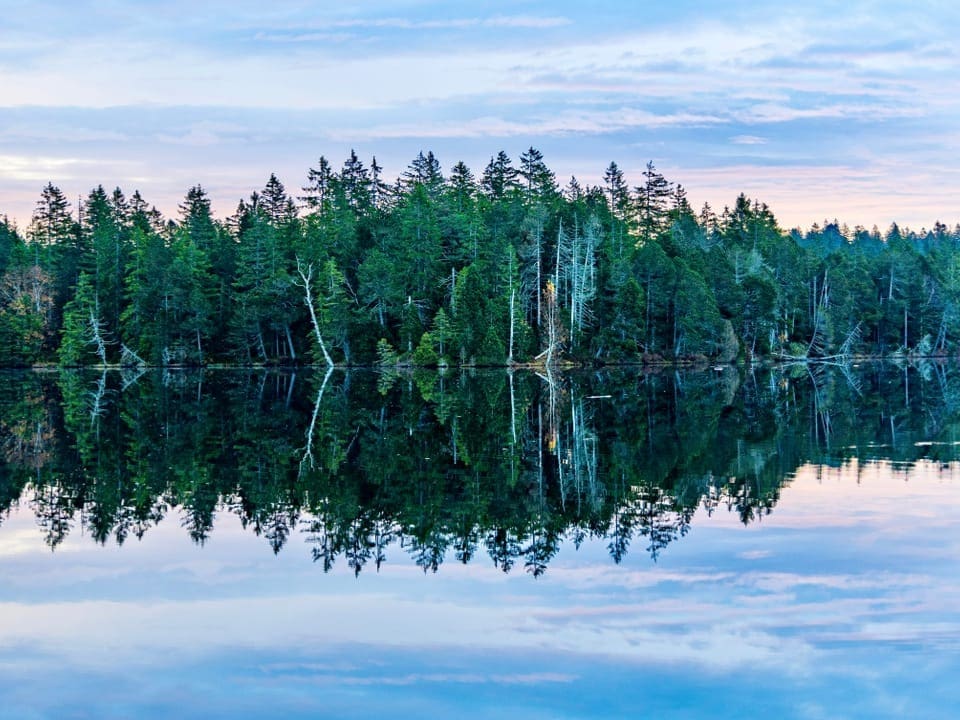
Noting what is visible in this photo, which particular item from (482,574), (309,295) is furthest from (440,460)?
(309,295)

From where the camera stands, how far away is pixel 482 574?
17.1 m

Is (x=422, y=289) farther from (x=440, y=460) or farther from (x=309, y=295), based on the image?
(x=440, y=460)

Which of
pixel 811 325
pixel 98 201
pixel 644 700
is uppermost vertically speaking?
pixel 98 201

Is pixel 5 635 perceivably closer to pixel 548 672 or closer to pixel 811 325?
pixel 548 672

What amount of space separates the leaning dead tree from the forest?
0.33 m

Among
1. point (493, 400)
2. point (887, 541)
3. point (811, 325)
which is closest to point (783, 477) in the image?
point (887, 541)

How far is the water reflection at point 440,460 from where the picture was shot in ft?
67.4

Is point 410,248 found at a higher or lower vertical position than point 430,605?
higher

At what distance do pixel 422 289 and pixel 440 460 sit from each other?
7093 cm

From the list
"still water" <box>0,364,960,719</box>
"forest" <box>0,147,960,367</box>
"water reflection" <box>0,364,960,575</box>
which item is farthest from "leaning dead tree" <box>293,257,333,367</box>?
"still water" <box>0,364,960,719</box>

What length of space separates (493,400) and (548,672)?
39.2 metres

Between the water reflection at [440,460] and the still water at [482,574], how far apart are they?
147 mm

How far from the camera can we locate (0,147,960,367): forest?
98250 millimetres

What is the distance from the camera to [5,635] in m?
14.2
